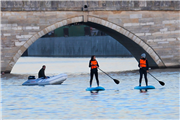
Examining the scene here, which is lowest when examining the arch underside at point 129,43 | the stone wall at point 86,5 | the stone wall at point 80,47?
the stone wall at point 80,47

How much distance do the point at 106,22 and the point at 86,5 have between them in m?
1.99

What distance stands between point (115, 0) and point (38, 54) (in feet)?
176

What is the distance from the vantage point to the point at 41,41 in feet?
281

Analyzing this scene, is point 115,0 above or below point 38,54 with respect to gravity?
above

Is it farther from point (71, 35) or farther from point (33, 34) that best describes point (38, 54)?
point (33, 34)

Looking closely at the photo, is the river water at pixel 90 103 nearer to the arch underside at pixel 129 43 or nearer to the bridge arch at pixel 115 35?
the bridge arch at pixel 115 35

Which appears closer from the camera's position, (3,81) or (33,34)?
(3,81)

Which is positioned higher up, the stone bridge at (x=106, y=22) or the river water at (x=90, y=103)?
the stone bridge at (x=106, y=22)

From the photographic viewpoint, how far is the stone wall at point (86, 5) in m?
32.3

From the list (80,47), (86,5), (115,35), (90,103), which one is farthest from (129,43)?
(80,47)

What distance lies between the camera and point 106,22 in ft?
113

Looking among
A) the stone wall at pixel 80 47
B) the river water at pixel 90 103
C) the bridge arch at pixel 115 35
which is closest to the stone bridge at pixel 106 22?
the bridge arch at pixel 115 35

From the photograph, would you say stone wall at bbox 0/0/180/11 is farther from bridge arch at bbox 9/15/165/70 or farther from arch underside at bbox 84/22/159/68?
arch underside at bbox 84/22/159/68

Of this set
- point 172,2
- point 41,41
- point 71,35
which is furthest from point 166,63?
point 41,41
